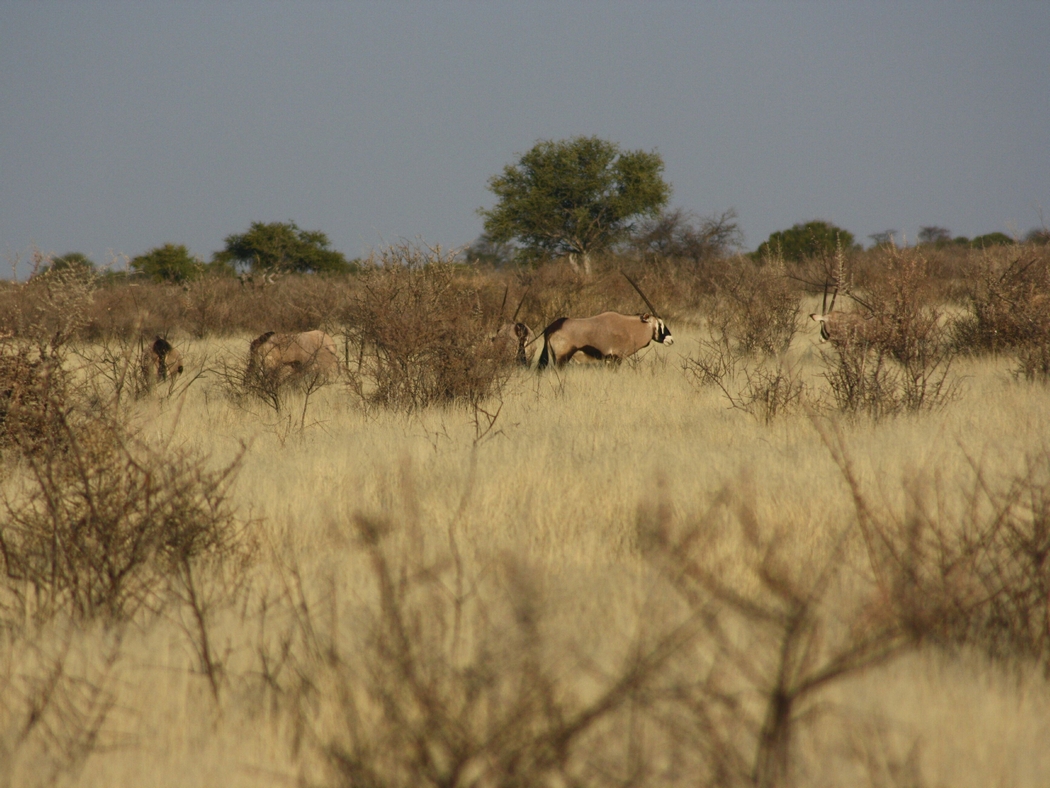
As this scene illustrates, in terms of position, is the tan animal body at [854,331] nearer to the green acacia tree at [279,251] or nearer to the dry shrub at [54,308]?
the dry shrub at [54,308]

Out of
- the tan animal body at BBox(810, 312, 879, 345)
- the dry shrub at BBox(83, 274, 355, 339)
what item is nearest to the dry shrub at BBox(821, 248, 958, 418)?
the tan animal body at BBox(810, 312, 879, 345)

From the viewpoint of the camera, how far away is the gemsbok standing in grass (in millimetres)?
9102

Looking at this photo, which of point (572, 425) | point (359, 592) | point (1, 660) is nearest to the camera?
point (1, 660)

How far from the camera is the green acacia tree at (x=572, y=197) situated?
3098 cm

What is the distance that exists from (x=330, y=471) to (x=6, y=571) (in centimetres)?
177

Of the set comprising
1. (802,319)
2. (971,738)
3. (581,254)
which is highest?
(581,254)

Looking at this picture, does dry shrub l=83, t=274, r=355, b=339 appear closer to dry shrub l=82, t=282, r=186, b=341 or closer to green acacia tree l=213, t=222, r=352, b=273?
dry shrub l=82, t=282, r=186, b=341

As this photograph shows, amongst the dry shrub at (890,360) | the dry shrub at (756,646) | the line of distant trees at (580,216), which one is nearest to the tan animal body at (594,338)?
the dry shrub at (890,360)

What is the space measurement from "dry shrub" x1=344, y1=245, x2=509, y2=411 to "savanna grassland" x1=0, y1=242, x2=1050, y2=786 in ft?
3.54

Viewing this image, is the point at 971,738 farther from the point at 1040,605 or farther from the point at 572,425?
the point at 572,425

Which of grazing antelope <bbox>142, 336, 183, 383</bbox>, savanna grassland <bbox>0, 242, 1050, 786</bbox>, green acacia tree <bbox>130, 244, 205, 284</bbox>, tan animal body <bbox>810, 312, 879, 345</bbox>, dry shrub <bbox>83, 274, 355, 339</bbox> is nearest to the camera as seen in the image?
savanna grassland <bbox>0, 242, 1050, 786</bbox>

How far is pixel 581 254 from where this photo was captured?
30828 mm

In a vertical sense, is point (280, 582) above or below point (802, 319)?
below

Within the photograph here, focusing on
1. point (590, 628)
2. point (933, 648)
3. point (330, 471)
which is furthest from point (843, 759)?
point (330, 471)
